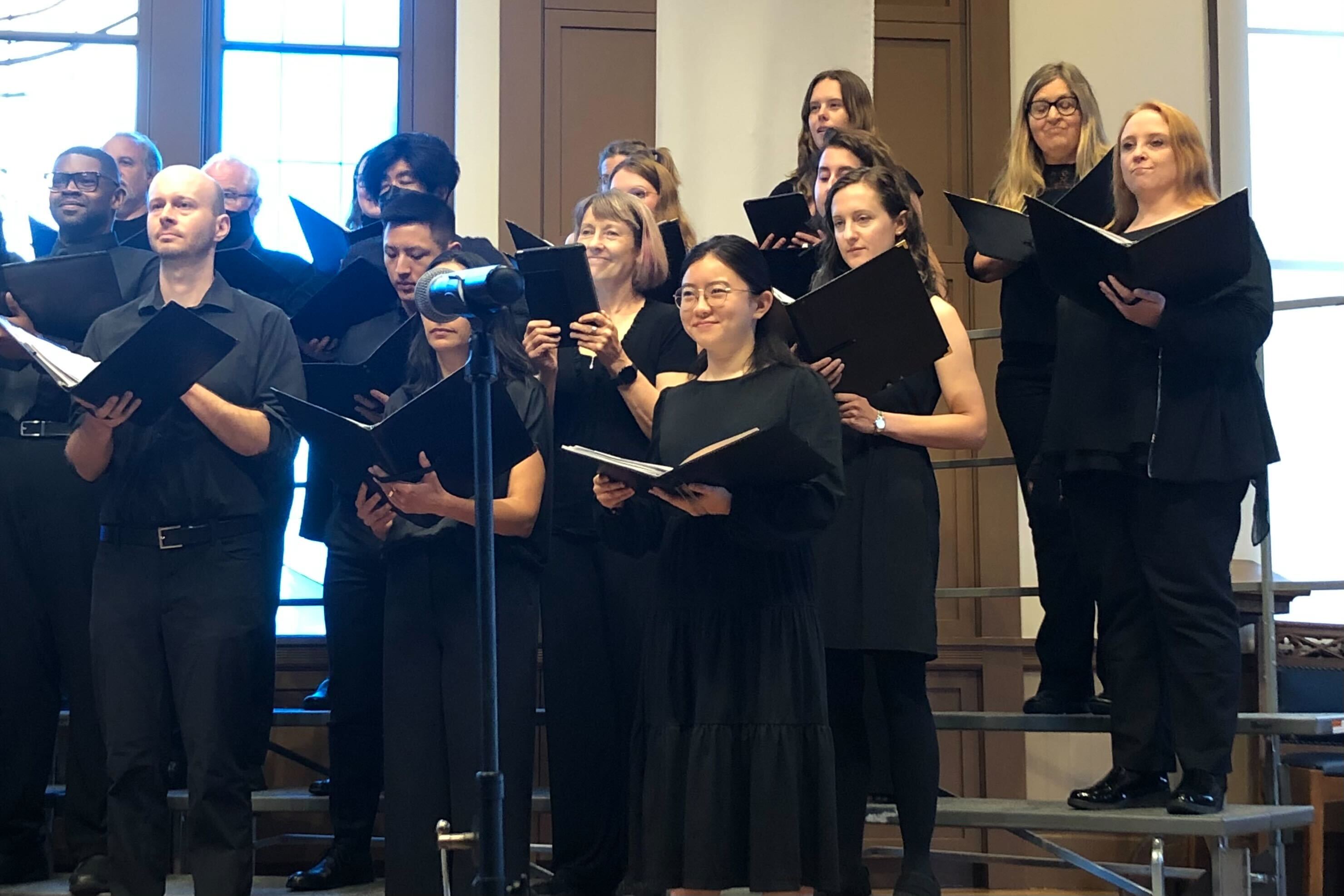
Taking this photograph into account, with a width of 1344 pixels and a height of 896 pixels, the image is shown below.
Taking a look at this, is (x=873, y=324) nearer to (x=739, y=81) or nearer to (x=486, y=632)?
(x=486, y=632)

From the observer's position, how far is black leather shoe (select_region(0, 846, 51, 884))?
10.9ft

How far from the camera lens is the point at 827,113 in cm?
365

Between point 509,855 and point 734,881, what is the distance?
1.45 ft

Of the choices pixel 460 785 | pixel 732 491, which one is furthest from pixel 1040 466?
pixel 460 785

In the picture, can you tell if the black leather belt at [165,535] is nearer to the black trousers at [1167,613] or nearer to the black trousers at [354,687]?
the black trousers at [354,687]

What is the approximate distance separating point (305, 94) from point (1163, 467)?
3.52m

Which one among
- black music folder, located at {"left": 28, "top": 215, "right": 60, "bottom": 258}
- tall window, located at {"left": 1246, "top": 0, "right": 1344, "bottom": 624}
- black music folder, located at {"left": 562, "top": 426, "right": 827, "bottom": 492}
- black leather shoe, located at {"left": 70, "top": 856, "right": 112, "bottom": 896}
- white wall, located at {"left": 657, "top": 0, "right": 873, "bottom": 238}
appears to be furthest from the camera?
tall window, located at {"left": 1246, "top": 0, "right": 1344, "bottom": 624}

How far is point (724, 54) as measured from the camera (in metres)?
4.56

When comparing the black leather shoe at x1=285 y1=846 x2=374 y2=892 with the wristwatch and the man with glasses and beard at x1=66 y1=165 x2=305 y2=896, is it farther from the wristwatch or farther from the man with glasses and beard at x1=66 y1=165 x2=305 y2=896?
the wristwatch

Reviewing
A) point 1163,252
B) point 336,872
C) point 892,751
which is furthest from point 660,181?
point 336,872

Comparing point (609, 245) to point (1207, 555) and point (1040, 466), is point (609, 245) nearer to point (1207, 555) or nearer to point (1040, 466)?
point (1040, 466)

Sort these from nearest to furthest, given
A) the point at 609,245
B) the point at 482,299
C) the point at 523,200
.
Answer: the point at 482,299
the point at 609,245
the point at 523,200

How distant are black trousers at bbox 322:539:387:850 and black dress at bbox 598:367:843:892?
79 cm

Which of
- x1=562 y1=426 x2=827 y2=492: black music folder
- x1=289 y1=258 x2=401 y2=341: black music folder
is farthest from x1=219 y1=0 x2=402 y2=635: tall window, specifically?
x1=562 y1=426 x2=827 y2=492: black music folder
